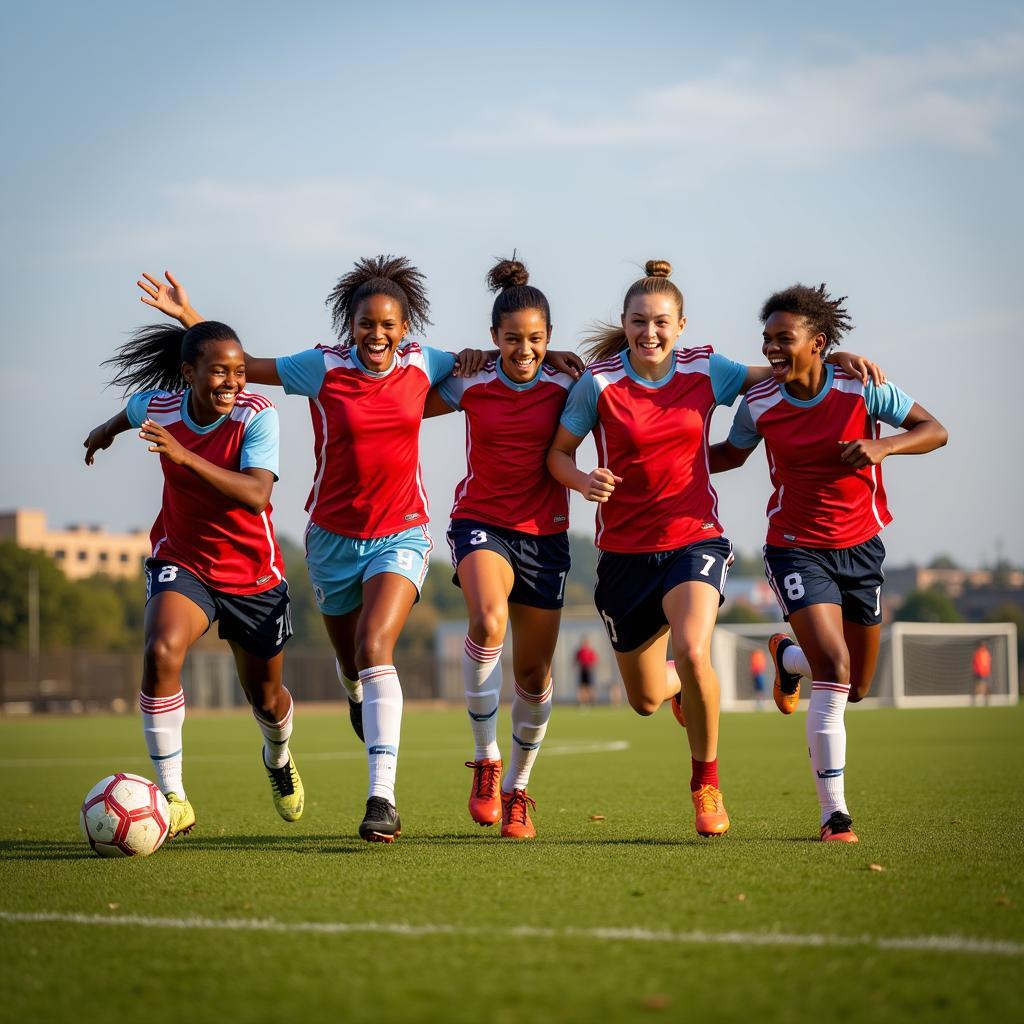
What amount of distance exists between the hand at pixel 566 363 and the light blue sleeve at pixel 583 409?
0.29 meters

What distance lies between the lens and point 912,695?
40875mm

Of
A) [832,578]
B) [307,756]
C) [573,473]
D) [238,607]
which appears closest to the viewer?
[573,473]

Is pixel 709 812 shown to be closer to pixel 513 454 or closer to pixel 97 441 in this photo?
pixel 513 454

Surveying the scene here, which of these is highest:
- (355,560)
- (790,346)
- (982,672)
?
(790,346)

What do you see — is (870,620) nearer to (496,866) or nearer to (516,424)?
(516,424)

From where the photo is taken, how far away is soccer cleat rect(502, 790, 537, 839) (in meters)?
7.07

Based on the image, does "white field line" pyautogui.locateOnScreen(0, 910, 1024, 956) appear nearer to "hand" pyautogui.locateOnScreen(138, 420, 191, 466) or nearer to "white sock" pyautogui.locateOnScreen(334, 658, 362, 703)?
"hand" pyautogui.locateOnScreen(138, 420, 191, 466)

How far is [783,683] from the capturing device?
8.74 m

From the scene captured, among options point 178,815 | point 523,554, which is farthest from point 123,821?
point 523,554

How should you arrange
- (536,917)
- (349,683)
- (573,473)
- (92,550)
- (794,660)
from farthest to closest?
(92,550) → (794,660) → (349,683) → (573,473) → (536,917)

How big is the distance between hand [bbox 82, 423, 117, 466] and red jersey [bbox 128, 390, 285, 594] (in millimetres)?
317

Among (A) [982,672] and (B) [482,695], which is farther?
(A) [982,672]

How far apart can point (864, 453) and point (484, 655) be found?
216 cm

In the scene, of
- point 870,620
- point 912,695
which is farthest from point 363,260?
point 912,695
